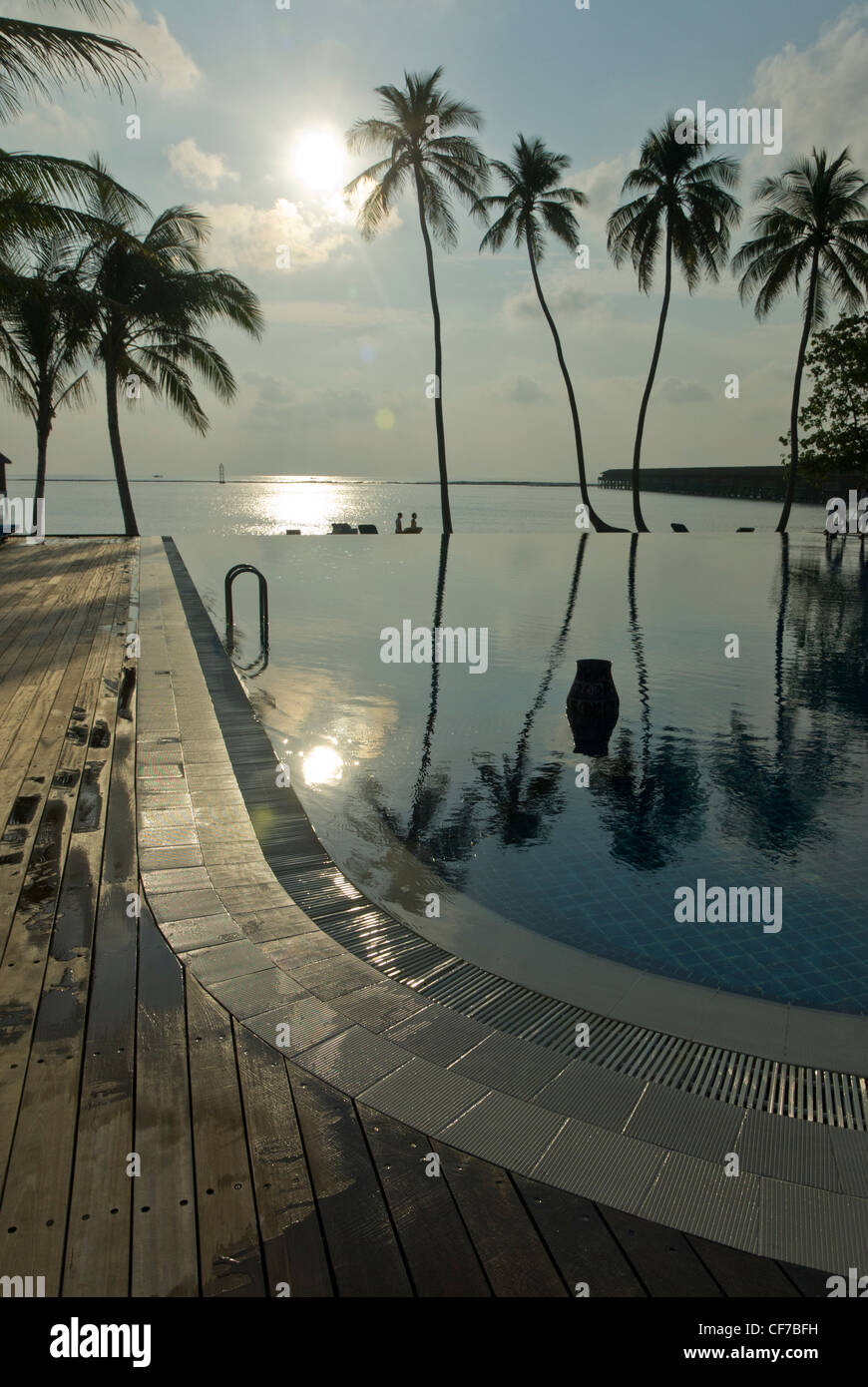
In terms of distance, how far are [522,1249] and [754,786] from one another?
6.00 m

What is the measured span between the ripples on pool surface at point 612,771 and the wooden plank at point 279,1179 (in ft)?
6.50

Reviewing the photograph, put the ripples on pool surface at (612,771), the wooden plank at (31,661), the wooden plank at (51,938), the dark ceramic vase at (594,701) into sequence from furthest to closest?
1. the dark ceramic vase at (594,701)
2. the wooden plank at (31,661)
3. the ripples on pool surface at (612,771)
4. the wooden plank at (51,938)

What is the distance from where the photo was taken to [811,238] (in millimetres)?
31312

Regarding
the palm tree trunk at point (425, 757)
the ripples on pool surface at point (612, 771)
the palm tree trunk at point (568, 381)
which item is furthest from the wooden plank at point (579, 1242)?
the palm tree trunk at point (568, 381)

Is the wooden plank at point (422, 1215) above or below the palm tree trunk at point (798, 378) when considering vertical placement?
below

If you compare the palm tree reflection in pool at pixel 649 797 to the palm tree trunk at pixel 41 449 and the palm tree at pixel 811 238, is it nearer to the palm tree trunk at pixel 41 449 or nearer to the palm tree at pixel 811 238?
the palm tree trunk at pixel 41 449

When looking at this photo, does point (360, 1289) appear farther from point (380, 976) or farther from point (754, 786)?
point (754, 786)

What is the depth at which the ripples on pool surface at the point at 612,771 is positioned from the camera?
5.36 m

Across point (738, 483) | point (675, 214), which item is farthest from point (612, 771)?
point (738, 483)

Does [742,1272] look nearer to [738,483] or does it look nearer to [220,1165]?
[220,1165]

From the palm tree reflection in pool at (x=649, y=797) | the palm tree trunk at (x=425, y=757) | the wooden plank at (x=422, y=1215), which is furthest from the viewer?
the palm tree trunk at (x=425, y=757)

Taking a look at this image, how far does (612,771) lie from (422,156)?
28.1 meters

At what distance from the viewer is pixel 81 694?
25.8ft

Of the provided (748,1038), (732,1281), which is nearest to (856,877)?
(748,1038)
